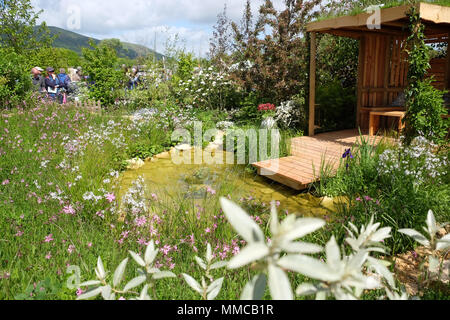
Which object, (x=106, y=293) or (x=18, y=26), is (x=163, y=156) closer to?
(x=106, y=293)

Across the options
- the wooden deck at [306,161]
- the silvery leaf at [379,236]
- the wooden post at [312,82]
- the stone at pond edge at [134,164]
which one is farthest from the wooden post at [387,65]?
the silvery leaf at [379,236]

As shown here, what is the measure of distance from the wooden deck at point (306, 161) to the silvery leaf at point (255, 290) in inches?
170

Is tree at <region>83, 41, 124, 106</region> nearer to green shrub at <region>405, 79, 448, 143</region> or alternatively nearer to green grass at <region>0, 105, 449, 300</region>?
green grass at <region>0, 105, 449, 300</region>


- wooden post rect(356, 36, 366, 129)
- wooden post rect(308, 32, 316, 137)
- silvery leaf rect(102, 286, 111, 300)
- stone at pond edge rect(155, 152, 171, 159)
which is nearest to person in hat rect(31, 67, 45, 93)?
stone at pond edge rect(155, 152, 171, 159)

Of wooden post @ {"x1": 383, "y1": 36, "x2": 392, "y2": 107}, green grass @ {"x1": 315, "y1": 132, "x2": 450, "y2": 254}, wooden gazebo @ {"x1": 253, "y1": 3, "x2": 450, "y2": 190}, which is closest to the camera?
green grass @ {"x1": 315, "y1": 132, "x2": 450, "y2": 254}

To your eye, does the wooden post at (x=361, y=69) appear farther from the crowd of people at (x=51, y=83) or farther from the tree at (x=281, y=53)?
the crowd of people at (x=51, y=83)

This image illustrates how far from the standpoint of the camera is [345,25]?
6422mm

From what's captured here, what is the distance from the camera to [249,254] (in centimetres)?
74

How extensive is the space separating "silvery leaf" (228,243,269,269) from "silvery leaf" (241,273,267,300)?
4.7 inches

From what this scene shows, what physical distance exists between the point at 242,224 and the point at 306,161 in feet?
17.6

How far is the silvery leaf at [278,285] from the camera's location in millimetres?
754

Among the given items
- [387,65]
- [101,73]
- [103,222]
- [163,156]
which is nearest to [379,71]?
[387,65]

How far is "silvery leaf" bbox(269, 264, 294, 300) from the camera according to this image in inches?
29.7

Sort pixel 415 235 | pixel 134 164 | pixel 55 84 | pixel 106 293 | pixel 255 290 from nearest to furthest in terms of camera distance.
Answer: pixel 255 290 < pixel 106 293 < pixel 415 235 < pixel 134 164 < pixel 55 84
